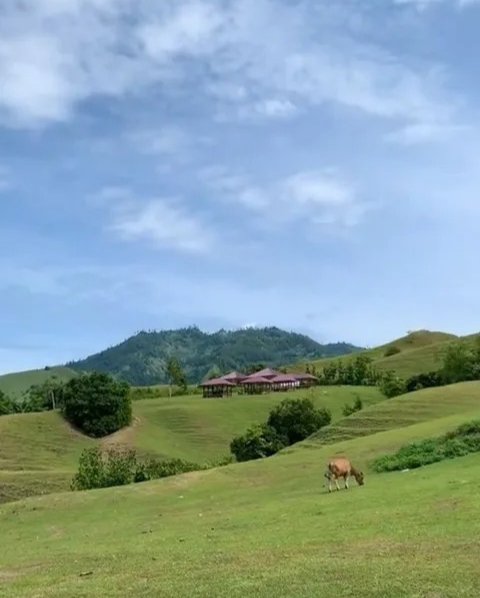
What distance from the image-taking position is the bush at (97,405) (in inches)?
3688

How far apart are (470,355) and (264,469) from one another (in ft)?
197

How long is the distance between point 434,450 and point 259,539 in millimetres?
18122

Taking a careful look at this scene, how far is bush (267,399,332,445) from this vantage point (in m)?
74.8

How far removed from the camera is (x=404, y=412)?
57.7 m

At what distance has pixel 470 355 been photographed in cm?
9250

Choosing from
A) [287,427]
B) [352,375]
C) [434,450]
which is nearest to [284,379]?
[352,375]

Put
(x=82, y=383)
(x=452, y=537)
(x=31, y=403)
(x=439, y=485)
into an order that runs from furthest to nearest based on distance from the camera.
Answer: (x=31, y=403) < (x=82, y=383) < (x=439, y=485) < (x=452, y=537)

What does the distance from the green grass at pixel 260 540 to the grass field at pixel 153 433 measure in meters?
34.8

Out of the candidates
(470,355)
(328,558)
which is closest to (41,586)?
(328,558)

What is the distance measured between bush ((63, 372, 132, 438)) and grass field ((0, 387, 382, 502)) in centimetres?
137

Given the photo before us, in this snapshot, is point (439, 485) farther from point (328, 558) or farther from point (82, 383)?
point (82, 383)

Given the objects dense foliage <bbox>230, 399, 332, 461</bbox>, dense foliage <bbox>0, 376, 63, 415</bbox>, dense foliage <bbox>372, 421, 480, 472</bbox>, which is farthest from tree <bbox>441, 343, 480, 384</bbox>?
dense foliage <bbox>372, 421, 480, 472</bbox>

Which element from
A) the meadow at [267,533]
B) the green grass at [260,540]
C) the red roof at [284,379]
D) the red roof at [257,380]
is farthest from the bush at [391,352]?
the green grass at [260,540]

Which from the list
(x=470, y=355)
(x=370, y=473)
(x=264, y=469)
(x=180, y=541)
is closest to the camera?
(x=180, y=541)
